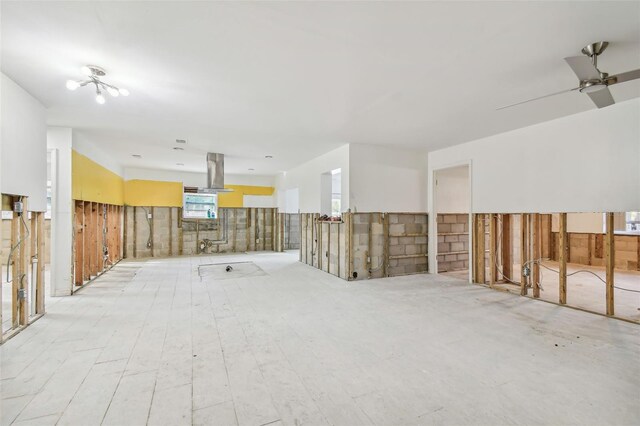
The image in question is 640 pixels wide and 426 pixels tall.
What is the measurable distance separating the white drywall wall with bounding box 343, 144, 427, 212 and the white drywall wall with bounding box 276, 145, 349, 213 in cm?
21

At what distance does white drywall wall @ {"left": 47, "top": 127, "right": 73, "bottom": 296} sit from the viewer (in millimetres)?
4574

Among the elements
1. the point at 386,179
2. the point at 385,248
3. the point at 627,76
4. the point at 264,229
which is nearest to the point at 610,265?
the point at 627,76

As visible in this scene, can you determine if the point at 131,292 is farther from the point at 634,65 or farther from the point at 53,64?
the point at 634,65

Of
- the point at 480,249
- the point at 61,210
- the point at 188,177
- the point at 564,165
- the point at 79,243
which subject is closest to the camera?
the point at 564,165

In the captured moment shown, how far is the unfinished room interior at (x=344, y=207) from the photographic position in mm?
2037

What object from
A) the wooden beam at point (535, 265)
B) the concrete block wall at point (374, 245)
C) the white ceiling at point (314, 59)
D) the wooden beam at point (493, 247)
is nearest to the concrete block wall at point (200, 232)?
the concrete block wall at point (374, 245)

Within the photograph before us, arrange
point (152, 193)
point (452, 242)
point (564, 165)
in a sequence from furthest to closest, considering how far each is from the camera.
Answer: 1. point (152, 193)
2. point (452, 242)
3. point (564, 165)

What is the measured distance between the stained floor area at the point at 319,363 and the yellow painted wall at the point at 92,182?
2069 millimetres

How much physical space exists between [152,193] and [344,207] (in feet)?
21.8

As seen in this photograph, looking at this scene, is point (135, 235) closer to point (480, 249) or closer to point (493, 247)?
point (480, 249)

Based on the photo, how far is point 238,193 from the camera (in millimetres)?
10398

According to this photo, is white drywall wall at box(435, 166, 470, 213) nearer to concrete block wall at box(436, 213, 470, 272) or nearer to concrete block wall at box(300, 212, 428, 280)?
concrete block wall at box(436, 213, 470, 272)

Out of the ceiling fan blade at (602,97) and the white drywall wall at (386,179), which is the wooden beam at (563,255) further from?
the white drywall wall at (386,179)

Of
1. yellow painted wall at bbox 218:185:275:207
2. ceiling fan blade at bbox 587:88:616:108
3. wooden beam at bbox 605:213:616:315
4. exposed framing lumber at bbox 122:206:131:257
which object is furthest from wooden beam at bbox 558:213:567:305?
exposed framing lumber at bbox 122:206:131:257
